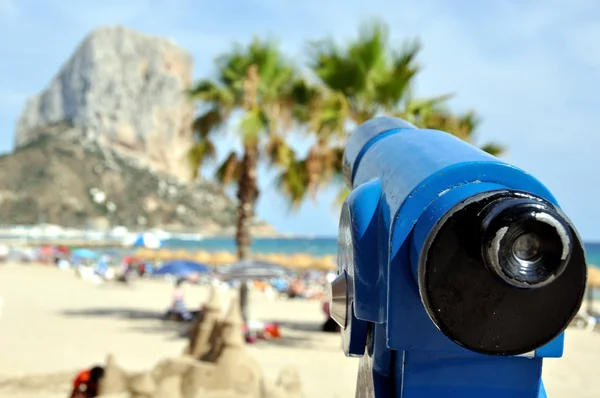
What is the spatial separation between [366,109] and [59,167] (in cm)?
11884

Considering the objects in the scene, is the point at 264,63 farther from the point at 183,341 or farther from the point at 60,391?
the point at 60,391

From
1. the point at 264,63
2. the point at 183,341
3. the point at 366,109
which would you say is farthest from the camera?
the point at 264,63

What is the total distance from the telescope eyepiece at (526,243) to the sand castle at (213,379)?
4809mm

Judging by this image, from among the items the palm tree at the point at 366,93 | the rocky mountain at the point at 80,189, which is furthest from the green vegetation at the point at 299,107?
the rocky mountain at the point at 80,189

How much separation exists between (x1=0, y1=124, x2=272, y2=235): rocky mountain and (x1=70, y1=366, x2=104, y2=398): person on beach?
121 m

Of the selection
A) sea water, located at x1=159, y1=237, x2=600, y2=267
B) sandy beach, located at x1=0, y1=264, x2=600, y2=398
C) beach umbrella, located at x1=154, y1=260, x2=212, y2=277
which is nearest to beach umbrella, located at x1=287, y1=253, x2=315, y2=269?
sandy beach, located at x1=0, y1=264, x2=600, y2=398

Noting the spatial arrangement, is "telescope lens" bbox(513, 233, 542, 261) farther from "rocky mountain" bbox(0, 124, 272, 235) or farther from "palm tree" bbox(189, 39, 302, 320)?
"rocky mountain" bbox(0, 124, 272, 235)

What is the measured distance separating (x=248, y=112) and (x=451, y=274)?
51.0ft

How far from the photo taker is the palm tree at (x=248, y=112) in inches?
671

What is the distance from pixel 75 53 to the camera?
16812 cm

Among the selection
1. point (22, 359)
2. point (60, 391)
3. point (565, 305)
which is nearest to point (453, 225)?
point (565, 305)

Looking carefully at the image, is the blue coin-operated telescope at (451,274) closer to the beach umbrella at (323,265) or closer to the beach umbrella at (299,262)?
the beach umbrella at (323,265)

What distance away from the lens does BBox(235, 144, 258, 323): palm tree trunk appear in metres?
17.5

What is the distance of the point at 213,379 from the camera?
640cm
